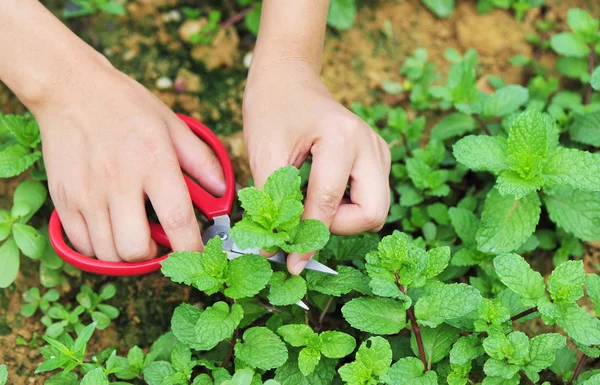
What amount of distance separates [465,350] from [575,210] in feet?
1.75

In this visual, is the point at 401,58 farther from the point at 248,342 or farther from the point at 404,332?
the point at 248,342

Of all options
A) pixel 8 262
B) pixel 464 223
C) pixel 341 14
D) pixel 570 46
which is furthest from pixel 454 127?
pixel 8 262

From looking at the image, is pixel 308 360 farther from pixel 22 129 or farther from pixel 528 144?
pixel 22 129

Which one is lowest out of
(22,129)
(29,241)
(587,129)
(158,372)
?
(158,372)

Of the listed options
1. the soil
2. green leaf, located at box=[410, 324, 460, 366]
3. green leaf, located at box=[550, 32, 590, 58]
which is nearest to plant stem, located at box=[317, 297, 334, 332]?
green leaf, located at box=[410, 324, 460, 366]

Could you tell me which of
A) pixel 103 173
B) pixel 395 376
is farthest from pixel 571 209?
pixel 103 173

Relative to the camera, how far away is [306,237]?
1264 mm

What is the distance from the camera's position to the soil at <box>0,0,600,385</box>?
2.08 m

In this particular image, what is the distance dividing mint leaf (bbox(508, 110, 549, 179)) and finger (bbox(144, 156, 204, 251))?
29.0 inches

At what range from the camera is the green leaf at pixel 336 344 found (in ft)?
4.43

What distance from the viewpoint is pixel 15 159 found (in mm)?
1634

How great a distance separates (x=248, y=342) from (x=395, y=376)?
1.05 feet

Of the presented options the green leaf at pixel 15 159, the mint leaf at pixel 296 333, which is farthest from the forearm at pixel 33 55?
the mint leaf at pixel 296 333

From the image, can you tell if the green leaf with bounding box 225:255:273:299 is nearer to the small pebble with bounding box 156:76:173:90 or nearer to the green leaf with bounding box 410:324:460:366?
the green leaf with bounding box 410:324:460:366
